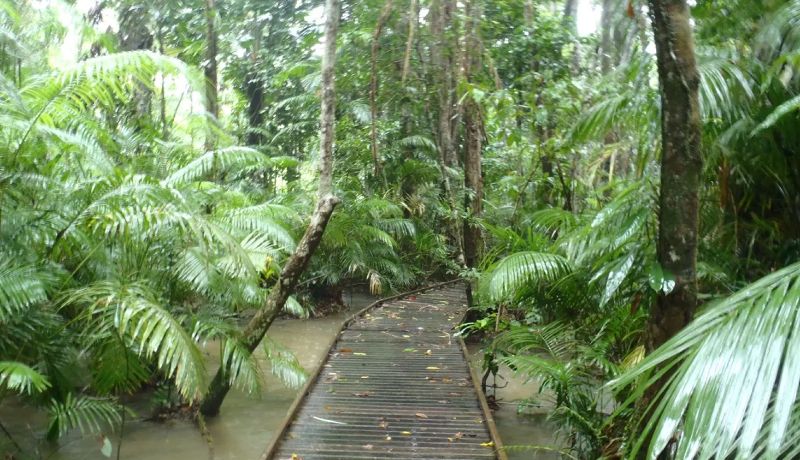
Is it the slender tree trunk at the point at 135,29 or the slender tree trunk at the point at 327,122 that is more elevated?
the slender tree trunk at the point at 135,29

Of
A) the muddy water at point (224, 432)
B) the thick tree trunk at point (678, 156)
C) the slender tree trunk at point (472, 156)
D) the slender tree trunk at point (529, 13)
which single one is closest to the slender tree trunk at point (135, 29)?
the slender tree trunk at point (472, 156)

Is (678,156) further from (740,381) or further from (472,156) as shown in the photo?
(472,156)

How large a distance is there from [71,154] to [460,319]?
4.92 metres

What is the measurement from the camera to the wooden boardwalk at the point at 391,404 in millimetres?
3838

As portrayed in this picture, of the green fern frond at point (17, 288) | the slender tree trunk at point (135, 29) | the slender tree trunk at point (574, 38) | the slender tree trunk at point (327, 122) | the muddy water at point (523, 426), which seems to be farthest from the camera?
the slender tree trunk at point (135, 29)

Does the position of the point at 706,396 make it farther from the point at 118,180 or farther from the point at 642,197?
the point at 118,180

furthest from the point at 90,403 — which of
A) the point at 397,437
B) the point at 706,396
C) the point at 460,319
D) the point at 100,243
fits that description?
the point at 460,319

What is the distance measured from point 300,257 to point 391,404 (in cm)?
140

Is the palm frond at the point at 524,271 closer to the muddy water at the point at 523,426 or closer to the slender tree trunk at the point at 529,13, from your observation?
the muddy water at the point at 523,426

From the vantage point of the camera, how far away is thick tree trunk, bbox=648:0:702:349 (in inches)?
77.9

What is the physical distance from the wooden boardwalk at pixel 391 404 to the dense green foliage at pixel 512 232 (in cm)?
47

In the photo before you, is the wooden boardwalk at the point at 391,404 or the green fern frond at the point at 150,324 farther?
the wooden boardwalk at the point at 391,404

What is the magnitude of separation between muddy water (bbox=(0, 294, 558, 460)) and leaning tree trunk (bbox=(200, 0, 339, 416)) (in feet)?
0.97

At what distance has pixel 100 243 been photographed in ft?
13.2
